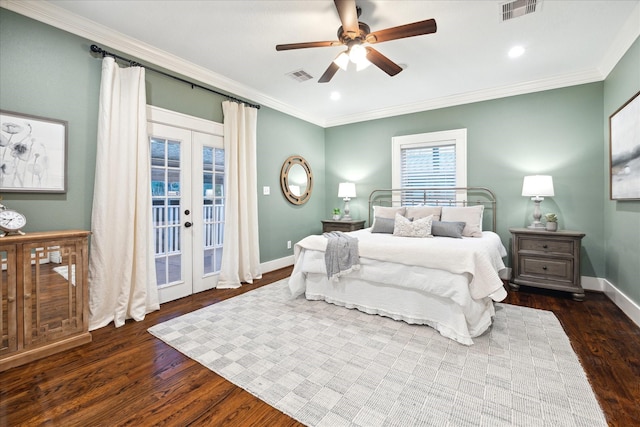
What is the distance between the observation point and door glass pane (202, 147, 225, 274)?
12.6 ft

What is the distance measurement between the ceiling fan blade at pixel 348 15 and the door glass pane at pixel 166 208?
7.88 ft

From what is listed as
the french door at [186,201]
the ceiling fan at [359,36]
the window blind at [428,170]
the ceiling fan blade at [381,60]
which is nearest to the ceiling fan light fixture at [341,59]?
the ceiling fan at [359,36]

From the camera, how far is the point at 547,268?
3527 mm

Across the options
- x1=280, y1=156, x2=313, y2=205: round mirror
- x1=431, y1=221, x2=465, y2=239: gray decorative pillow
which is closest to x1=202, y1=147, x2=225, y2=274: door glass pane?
x1=280, y1=156, x2=313, y2=205: round mirror

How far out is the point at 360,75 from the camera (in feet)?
12.5

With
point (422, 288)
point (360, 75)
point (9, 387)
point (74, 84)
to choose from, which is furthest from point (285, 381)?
point (360, 75)

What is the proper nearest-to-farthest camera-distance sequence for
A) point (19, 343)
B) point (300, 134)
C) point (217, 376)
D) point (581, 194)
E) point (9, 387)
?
point (9, 387) → point (217, 376) → point (19, 343) → point (581, 194) → point (300, 134)

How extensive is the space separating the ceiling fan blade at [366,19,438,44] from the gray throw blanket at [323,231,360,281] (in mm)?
1914

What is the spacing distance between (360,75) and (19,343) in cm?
430

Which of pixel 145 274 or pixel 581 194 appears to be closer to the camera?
pixel 145 274

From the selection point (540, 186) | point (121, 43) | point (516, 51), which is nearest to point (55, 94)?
point (121, 43)

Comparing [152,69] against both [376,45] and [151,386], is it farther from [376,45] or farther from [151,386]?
[151,386]

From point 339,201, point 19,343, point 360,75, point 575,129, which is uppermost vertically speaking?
point 360,75

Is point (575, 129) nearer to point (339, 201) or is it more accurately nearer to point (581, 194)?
point (581, 194)
